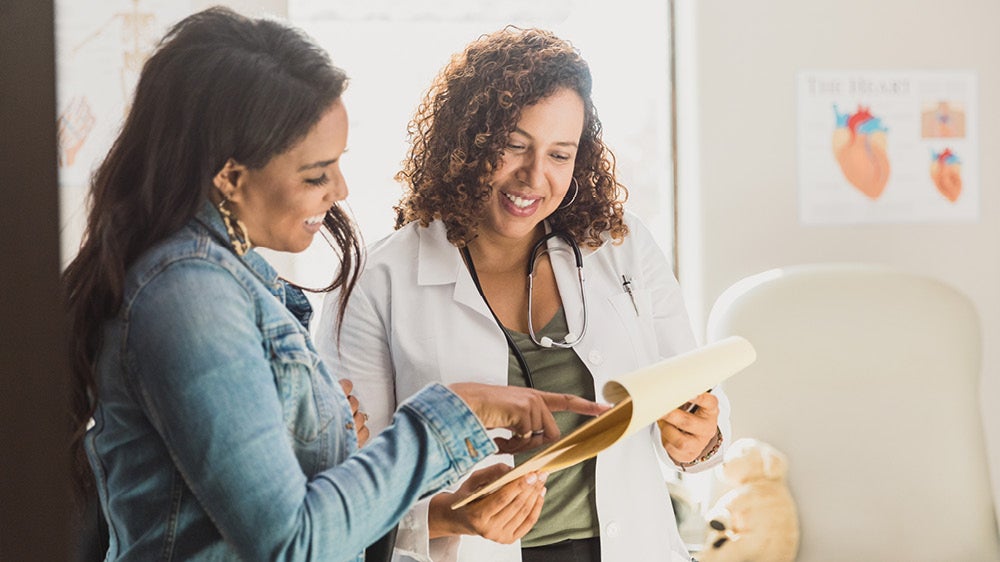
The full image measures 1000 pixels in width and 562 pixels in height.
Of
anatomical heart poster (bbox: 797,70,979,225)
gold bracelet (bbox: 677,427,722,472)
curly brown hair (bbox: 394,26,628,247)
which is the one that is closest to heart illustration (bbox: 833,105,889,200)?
anatomical heart poster (bbox: 797,70,979,225)

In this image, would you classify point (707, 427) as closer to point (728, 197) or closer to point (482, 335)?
point (482, 335)

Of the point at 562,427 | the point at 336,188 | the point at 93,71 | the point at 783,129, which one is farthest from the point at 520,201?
the point at 783,129

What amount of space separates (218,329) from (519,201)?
0.57m

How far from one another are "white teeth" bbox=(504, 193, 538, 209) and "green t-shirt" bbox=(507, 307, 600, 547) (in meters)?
0.13

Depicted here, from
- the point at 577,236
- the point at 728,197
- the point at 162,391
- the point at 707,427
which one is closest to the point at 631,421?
the point at 162,391

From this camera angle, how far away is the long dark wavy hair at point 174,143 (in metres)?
0.47

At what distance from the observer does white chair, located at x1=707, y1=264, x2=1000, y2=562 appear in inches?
69.7

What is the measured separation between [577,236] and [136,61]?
728 millimetres

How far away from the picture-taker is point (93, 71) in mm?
319

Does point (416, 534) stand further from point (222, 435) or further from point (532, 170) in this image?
point (222, 435)

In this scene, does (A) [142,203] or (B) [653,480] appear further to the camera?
(B) [653,480]

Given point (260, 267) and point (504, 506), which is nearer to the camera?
point (260, 267)

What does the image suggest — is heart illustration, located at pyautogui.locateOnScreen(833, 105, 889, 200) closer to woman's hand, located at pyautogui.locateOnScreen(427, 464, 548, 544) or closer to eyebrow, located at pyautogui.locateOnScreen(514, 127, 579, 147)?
eyebrow, located at pyautogui.locateOnScreen(514, 127, 579, 147)

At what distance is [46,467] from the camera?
239 millimetres
